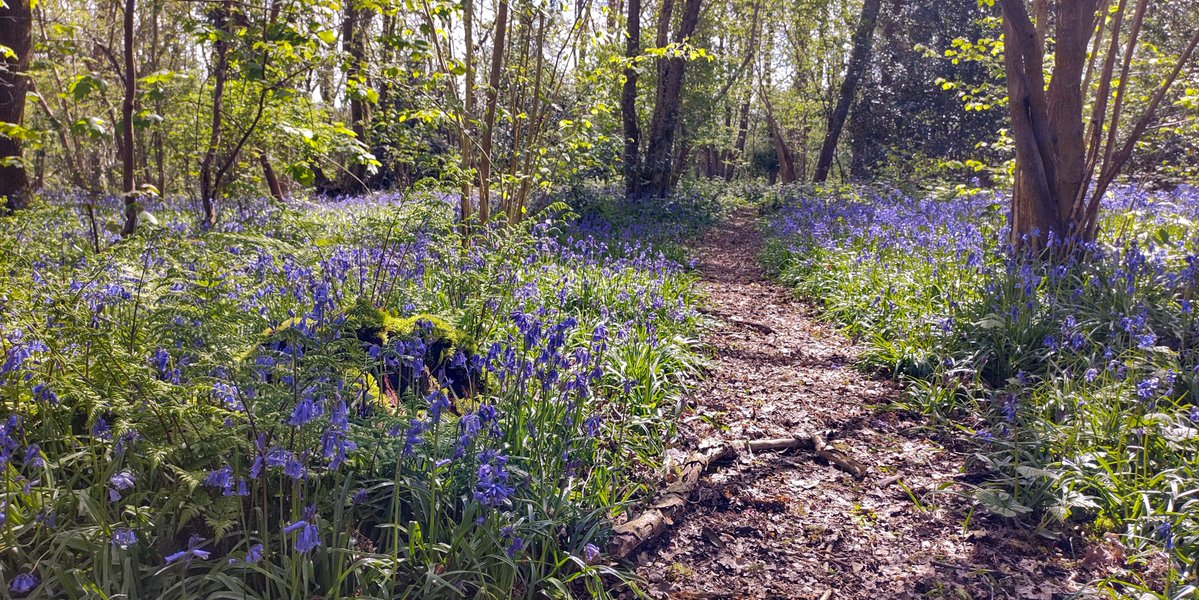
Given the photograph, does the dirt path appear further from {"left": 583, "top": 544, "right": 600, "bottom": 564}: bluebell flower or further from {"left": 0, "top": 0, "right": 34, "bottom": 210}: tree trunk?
{"left": 0, "top": 0, "right": 34, "bottom": 210}: tree trunk

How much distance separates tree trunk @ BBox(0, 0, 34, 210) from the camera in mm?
5704

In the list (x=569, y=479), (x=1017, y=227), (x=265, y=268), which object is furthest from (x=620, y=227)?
(x=569, y=479)

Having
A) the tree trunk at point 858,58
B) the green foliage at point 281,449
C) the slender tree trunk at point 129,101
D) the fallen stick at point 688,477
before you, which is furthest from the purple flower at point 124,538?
the tree trunk at point 858,58

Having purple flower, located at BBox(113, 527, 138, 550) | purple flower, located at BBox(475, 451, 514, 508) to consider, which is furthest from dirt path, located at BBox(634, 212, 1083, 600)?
purple flower, located at BBox(113, 527, 138, 550)

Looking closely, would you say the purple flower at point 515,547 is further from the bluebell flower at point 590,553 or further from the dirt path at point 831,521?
the dirt path at point 831,521

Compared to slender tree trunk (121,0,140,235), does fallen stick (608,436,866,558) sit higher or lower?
lower

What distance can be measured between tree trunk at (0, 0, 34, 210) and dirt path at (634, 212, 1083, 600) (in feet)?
18.1

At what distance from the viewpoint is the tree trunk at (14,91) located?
5.70m

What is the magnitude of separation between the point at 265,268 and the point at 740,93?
23991 mm

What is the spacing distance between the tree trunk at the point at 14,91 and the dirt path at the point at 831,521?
5.53 meters

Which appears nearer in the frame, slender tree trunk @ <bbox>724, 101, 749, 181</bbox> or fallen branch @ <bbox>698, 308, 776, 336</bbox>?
fallen branch @ <bbox>698, 308, 776, 336</bbox>

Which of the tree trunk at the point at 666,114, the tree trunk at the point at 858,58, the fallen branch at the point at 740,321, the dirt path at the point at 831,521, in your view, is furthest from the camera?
the tree trunk at the point at 858,58

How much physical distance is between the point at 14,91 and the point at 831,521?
26.5 feet

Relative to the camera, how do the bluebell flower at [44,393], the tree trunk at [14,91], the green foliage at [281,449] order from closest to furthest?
the green foliage at [281,449] → the bluebell flower at [44,393] → the tree trunk at [14,91]
